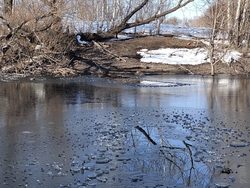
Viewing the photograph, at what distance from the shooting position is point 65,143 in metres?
6.81

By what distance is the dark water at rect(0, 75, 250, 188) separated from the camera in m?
5.23

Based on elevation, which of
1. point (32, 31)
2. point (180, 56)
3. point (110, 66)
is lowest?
point (110, 66)

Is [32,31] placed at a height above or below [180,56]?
above

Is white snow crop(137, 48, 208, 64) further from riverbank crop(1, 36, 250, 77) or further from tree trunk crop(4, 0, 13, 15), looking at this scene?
tree trunk crop(4, 0, 13, 15)

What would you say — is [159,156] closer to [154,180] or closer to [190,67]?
[154,180]

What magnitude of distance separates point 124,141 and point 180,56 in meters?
20.0

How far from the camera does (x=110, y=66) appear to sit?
75.8ft

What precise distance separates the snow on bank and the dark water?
40.4ft

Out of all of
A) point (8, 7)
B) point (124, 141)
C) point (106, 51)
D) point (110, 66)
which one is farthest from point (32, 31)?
point (124, 141)

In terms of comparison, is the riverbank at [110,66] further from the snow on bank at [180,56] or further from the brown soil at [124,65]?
the snow on bank at [180,56]

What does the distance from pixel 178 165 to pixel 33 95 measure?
26.9 ft

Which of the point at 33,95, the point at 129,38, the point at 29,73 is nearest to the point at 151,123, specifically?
the point at 33,95

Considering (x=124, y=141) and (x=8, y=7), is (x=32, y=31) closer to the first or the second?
(x=8, y=7)

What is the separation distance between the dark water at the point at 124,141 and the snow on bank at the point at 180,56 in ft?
40.4
